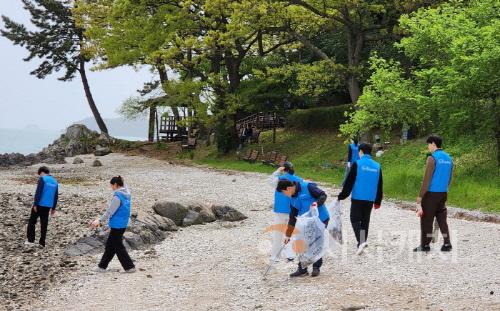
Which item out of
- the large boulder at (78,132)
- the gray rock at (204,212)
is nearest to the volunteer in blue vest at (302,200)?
the gray rock at (204,212)

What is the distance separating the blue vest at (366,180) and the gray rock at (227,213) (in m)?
7.02

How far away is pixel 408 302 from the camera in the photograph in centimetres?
761

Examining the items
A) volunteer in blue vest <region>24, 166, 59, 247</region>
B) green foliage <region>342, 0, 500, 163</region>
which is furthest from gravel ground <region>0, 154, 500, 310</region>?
green foliage <region>342, 0, 500, 163</region>

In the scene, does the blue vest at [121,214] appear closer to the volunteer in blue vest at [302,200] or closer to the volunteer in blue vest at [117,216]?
the volunteer in blue vest at [117,216]

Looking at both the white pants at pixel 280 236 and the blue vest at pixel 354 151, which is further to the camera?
the blue vest at pixel 354 151

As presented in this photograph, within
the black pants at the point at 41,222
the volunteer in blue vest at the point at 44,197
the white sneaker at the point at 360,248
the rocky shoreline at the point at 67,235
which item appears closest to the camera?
the white sneaker at the point at 360,248

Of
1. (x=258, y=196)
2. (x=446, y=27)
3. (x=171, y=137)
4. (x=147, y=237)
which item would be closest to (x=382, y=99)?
(x=446, y=27)

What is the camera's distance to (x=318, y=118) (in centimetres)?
3669

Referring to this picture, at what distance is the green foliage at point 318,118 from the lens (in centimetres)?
3538

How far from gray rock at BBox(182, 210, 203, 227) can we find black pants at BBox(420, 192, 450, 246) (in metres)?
7.27

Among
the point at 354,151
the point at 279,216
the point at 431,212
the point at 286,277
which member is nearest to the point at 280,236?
the point at 279,216

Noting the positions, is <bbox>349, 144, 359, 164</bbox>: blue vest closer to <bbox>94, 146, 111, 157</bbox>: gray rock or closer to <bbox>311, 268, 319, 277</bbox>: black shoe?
<bbox>311, 268, 319, 277</bbox>: black shoe

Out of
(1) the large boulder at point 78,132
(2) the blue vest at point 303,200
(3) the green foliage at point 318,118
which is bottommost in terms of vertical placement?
(2) the blue vest at point 303,200

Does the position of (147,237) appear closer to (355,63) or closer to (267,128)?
(355,63)
